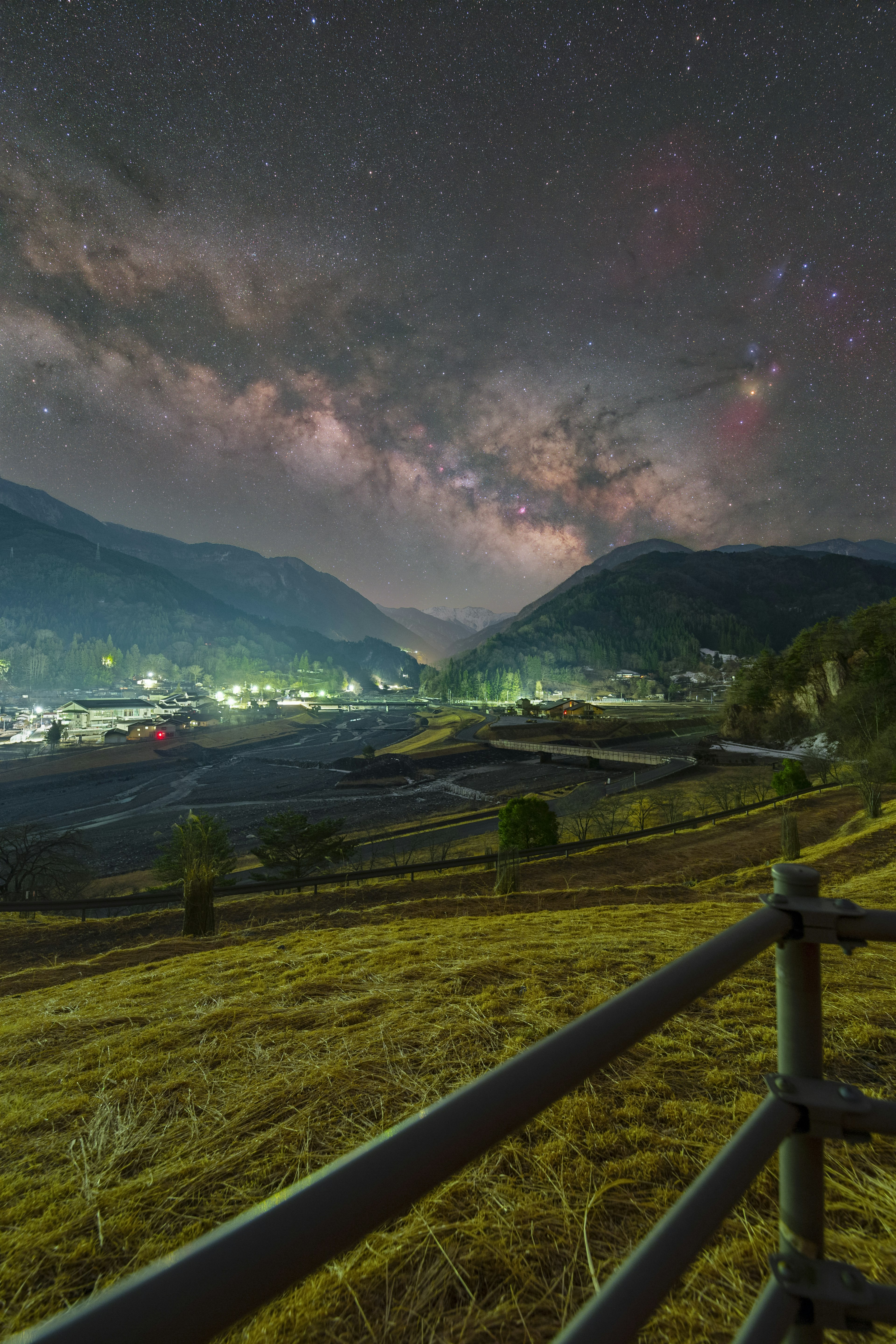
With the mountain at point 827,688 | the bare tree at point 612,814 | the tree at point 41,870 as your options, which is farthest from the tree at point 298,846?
the mountain at point 827,688

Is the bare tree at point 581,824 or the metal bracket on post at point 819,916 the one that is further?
the bare tree at point 581,824

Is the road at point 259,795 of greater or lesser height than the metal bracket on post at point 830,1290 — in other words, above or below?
below

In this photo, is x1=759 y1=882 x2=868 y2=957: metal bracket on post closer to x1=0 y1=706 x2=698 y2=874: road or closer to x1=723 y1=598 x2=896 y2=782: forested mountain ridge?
x1=723 y1=598 x2=896 y2=782: forested mountain ridge

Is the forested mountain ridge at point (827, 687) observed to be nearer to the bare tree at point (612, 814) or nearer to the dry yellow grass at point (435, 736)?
the bare tree at point (612, 814)

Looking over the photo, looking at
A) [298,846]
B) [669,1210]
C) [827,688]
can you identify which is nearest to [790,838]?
[669,1210]

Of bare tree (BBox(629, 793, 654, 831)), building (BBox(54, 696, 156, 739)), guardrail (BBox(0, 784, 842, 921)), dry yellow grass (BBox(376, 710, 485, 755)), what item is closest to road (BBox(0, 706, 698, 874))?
dry yellow grass (BBox(376, 710, 485, 755))

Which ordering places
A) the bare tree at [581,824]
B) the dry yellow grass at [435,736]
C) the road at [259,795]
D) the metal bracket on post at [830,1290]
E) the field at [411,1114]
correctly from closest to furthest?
the metal bracket on post at [830,1290], the field at [411,1114], the bare tree at [581,824], the road at [259,795], the dry yellow grass at [435,736]
